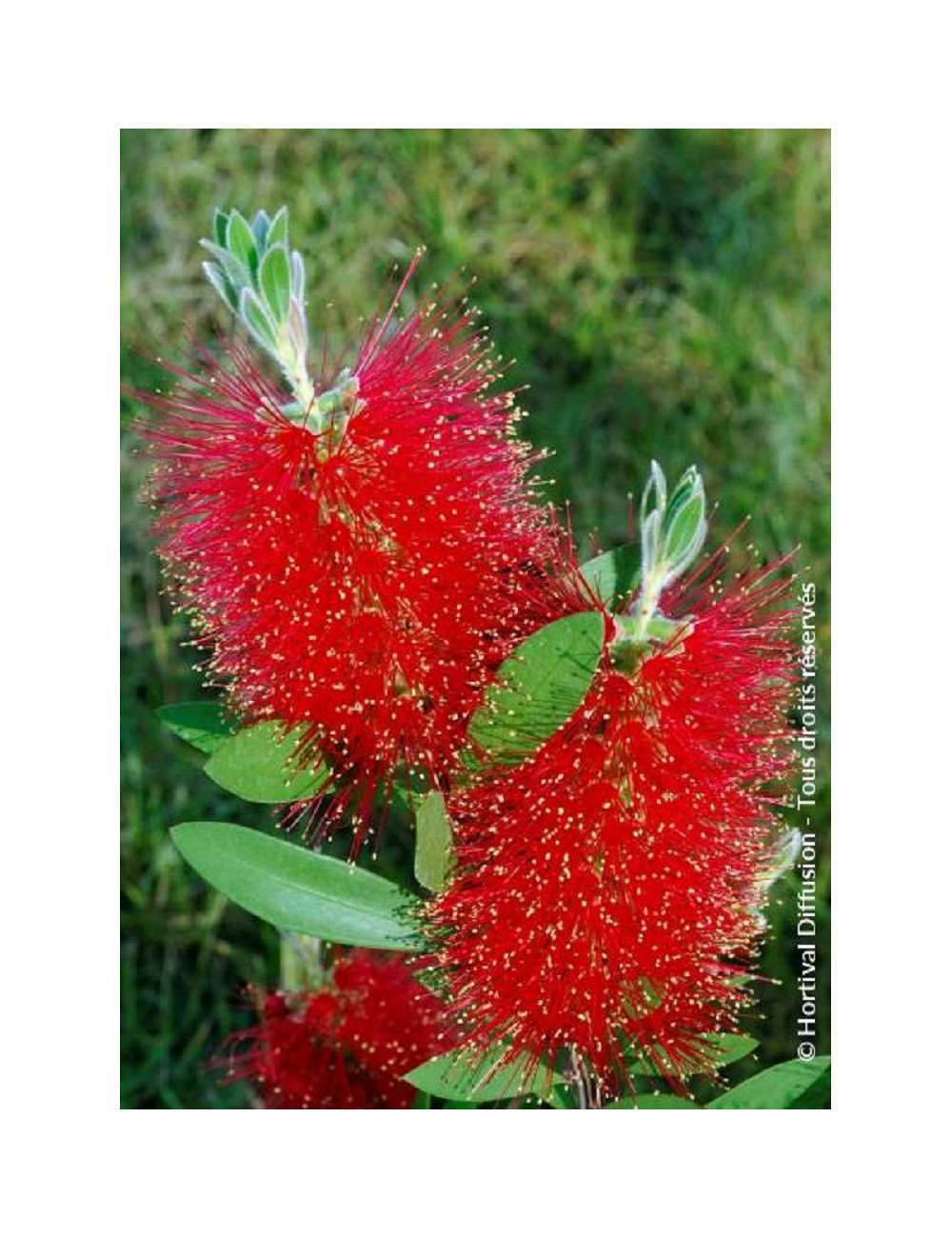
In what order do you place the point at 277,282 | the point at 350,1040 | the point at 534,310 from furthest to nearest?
the point at 534,310 → the point at 350,1040 → the point at 277,282

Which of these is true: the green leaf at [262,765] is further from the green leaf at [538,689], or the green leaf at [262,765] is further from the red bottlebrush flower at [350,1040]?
the red bottlebrush flower at [350,1040]

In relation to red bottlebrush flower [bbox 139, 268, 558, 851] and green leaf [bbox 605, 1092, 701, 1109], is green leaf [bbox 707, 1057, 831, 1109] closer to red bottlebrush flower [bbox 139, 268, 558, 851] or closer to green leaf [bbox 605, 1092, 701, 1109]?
green leaf [bbox 605, 1092, 701, 1109]

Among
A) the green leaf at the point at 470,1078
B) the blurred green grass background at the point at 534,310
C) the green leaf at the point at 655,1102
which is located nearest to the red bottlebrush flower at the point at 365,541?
the green leaf at the point at 470,1078

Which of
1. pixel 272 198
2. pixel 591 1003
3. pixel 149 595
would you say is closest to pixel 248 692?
pixel 591 1003

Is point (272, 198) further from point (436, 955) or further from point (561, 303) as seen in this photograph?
point (436, 955)

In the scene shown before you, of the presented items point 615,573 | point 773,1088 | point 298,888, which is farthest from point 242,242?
point 773,1088

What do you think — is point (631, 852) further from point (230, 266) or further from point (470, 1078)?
point (230, 266)
